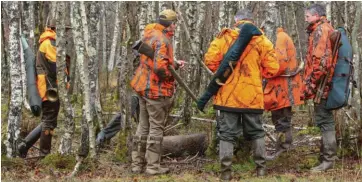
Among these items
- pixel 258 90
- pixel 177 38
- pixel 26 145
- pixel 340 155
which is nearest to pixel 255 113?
pixel 258 90

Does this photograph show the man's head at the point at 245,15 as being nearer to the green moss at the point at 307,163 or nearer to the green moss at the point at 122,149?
the green moss at the point at 307,163

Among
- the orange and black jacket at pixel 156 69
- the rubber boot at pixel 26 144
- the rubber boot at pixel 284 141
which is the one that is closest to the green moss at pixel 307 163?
the rubber boot at pixel 284 141

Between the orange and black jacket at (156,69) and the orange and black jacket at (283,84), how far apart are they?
6.45ft

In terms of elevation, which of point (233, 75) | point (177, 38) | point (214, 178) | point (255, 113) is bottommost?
point (214, 178)

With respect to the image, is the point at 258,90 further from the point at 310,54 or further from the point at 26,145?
the point at 26,145

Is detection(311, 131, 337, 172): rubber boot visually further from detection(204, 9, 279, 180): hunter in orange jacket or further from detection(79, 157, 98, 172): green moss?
detection(79, 157, 98, 172): green moss

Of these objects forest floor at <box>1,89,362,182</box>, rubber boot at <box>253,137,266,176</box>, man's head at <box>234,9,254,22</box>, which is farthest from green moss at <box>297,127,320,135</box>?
man's head at <box>234,9,254,22</box>

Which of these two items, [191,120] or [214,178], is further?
[191,120]

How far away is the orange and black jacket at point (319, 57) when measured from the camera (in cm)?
757

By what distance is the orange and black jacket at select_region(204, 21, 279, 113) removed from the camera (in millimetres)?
7105

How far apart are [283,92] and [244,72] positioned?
2.08 m

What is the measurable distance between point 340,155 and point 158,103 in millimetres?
3212

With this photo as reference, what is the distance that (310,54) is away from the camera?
779cm

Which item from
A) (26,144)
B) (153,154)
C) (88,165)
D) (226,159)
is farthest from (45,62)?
(226,159)
